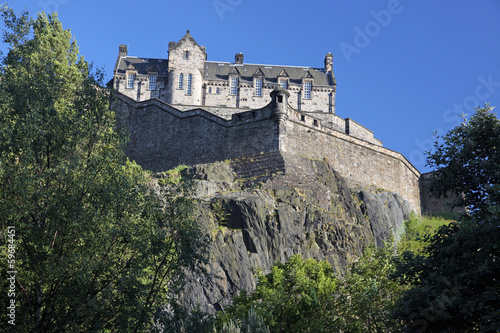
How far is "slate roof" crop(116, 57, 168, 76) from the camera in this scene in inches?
2137

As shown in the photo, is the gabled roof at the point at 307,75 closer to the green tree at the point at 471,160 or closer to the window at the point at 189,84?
the window at the point at 189,84

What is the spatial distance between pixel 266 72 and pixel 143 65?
37.7ft

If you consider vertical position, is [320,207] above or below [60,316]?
above

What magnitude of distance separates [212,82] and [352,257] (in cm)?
2651

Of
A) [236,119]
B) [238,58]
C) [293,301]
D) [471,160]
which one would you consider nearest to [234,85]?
[238,58]

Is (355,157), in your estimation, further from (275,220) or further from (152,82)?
(152,82)

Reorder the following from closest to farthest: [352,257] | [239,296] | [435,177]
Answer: [435,177]
[239,296]
[352,257]

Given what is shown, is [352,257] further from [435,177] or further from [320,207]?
[435,177]

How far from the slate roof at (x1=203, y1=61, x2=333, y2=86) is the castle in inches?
3.7

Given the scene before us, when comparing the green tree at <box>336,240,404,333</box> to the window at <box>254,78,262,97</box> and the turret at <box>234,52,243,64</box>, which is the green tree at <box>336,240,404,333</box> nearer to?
the window at <box>254,78,262,97</box>

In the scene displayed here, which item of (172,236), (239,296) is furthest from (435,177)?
(239,296)

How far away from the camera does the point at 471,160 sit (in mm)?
18344

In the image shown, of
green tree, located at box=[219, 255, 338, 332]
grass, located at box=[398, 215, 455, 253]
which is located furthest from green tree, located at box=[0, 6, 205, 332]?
grass, located at box=[398, 215, 455, 253]

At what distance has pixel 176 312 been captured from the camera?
1808cm
